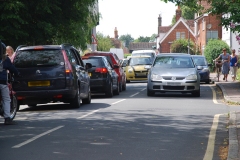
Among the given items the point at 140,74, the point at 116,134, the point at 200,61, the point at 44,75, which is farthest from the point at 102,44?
the point at 116,134

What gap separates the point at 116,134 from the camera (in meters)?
11.9

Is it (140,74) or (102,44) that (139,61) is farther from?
(102,44)

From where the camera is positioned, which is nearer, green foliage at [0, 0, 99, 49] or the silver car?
the silver car

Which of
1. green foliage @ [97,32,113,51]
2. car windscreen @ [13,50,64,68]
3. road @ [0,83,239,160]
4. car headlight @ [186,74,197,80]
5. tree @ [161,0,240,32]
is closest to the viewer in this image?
road @ [0,83,239,160]

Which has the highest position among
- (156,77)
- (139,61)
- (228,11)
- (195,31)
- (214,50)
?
(195,31)

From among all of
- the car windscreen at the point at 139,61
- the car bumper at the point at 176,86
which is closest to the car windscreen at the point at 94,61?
the car bumper at the point at 176,86

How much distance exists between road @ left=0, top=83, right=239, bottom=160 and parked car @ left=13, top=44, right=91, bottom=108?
0.47m

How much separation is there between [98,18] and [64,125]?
22402 mm

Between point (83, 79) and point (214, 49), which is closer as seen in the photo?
point (83, 79)

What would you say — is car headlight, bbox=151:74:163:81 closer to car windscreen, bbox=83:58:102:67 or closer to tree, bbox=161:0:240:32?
car windscreen, bbox=83:58:102:67

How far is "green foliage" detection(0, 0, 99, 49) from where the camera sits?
26.5 metres

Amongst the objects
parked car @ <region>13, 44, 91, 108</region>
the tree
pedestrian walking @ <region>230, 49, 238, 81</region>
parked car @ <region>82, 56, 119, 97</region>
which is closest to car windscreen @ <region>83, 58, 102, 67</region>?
parked car @ <region>82, 56, 119, 97</region>

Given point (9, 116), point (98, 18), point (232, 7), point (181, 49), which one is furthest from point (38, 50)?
point (181, 49)

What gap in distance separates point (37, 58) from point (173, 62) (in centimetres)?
878
